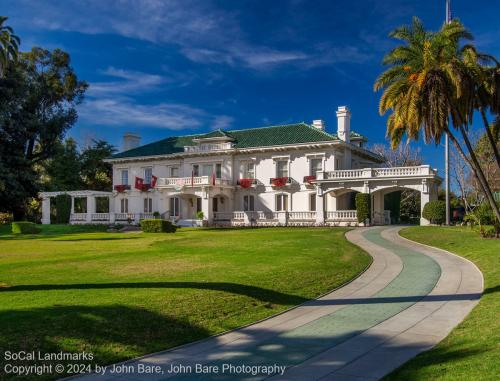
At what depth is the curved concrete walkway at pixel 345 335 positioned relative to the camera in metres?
7.95

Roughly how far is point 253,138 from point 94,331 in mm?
42583

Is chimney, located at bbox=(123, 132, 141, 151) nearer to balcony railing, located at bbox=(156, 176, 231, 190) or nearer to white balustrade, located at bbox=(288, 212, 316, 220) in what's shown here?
balcony railing, located at bbox=(156, 176, 231, 190)

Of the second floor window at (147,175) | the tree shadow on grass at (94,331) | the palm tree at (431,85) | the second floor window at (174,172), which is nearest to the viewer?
the tree shadow on grass at (94,331)

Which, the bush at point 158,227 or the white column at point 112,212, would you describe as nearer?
the bush at point 158,227

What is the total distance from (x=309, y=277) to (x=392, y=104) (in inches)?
461

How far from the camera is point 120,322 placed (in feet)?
32.8

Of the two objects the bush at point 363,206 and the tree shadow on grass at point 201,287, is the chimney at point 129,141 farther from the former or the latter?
the tree shadow on grass at point 201,287

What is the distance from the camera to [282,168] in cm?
4806

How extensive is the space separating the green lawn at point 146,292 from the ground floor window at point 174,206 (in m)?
31.3

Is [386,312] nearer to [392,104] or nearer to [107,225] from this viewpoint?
[392,104]

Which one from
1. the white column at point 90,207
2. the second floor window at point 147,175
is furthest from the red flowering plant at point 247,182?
the white column at point 90,207

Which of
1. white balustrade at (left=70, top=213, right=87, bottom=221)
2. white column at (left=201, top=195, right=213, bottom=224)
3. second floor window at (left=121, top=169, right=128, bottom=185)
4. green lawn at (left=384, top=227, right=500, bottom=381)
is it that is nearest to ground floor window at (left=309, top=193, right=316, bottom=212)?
white column at (left=201, top=195, right=213, bottom=224)

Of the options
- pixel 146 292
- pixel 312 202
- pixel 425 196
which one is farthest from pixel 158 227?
pixel 146 292

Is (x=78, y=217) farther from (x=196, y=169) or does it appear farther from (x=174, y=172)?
(x=196, y=169)
